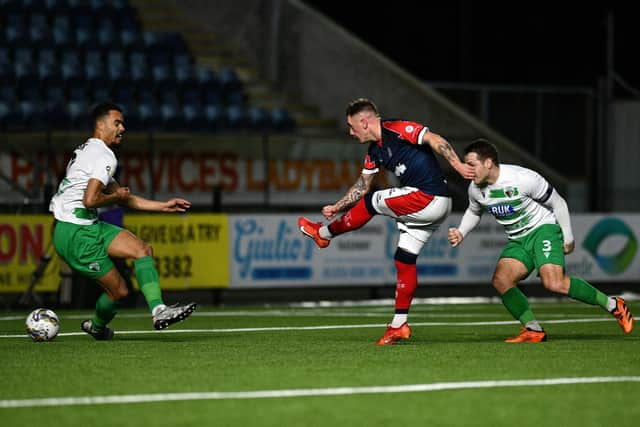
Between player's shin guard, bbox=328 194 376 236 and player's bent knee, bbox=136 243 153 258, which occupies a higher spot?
player's shin guard, bbox=328 194 376 236

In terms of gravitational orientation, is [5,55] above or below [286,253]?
above

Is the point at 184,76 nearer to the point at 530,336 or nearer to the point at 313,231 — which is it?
the point at 313,231

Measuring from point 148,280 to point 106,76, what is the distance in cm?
1335

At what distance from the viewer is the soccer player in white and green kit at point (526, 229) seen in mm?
10162

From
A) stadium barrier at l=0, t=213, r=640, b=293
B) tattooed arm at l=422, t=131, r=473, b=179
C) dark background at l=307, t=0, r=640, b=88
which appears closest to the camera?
tattooed arm at l=422, t=131, r=473, b=179

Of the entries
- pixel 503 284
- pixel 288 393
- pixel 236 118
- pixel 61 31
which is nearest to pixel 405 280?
pixel 503 284

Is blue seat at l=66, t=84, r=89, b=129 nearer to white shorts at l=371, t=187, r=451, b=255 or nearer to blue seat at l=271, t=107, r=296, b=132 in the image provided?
blue seat at l=271, t=107, r=296, b=132

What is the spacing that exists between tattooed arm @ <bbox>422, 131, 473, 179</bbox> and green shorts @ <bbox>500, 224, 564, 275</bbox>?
0.91 meters

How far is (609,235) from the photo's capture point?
2011 cm

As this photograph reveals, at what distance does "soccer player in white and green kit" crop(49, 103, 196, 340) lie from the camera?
9.94 metres

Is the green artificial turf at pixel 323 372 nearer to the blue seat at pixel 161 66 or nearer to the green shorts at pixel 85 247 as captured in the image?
the green shorts at pixel 85 247

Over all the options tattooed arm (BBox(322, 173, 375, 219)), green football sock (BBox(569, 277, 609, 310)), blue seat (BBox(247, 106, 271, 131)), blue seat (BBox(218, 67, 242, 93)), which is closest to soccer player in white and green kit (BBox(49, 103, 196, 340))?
tattooed arm (BBox(322, 173, 375, 219))

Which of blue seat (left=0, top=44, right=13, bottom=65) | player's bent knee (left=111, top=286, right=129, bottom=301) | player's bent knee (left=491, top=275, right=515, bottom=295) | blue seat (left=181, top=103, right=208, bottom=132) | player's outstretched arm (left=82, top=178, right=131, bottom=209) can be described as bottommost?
player's bent knee (left=111, top=286, right=129, bottom=301)

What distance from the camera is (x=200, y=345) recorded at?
10.1 m
